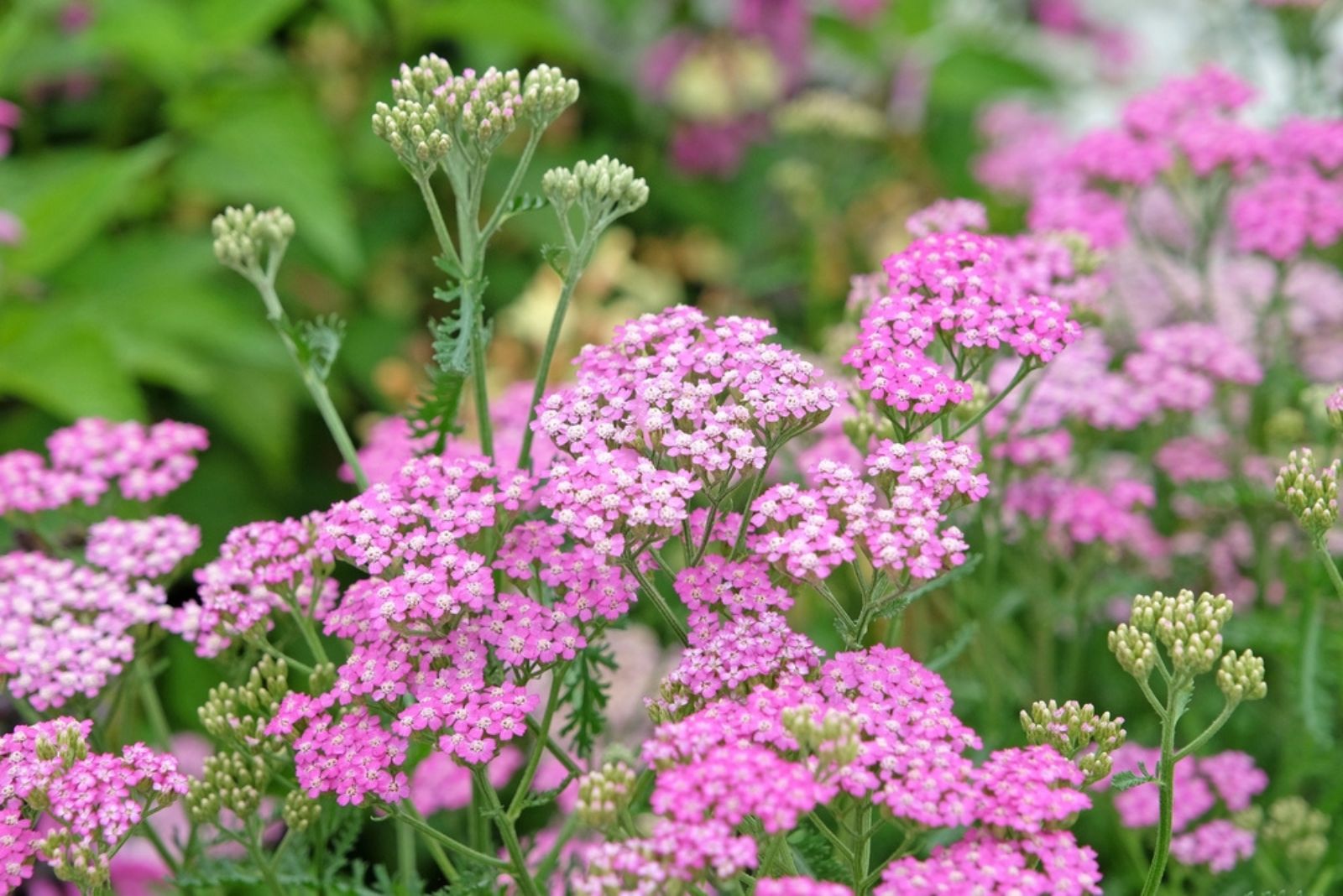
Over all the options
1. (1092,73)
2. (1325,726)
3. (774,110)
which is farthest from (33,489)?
(1092,73)

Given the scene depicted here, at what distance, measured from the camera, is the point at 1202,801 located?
5.34 feet

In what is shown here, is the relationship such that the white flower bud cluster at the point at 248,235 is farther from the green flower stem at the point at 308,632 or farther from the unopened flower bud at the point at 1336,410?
the unopened flower bud at the point at 1336,410

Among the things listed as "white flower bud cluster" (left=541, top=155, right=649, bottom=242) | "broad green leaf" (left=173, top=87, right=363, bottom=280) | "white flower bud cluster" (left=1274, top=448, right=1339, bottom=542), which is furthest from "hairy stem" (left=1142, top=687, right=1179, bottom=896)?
"broad green leaf" (left=173, top=87, right=363, bottom=280)

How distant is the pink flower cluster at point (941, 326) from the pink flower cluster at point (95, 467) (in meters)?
0.79

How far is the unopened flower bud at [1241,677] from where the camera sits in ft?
3.79

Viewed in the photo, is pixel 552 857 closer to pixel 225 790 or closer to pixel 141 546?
pixel 225 790

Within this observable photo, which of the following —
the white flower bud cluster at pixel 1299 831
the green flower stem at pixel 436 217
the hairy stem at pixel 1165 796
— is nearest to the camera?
the hairy stem at pixel 1165 796

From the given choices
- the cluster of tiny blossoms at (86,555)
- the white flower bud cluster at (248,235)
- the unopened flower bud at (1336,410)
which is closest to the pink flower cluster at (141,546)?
the cluster of tiny blossoms at (86,555)

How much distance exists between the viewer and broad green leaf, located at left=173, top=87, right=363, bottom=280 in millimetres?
2561

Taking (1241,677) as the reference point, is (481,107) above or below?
above

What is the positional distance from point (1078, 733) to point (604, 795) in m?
0.40

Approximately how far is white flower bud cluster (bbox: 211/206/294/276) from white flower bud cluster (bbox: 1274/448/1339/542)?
0.97 m

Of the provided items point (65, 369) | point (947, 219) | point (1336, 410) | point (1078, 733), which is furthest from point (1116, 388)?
point (65, 369)

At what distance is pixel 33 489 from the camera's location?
1.55 m
